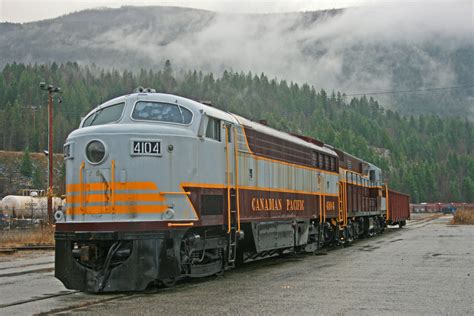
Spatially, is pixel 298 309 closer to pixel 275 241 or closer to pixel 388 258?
pixel 275 241

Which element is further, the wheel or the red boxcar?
the red boxcar

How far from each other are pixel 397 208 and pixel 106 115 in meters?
38.1

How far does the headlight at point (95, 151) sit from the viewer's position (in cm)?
1135

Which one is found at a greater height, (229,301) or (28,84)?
(28,84)

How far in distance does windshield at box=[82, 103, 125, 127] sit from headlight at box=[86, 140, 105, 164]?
0.79 meters

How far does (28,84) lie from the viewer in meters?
164

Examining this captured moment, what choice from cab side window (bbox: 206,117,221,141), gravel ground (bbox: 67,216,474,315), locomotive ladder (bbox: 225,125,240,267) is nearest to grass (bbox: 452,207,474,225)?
gravel ground (bbox: 67,216,474,315)

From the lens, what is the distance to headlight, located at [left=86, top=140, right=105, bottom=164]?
11352 mm

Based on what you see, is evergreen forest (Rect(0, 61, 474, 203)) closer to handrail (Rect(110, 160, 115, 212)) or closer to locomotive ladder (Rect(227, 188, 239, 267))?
locomotive ladder (Rect(227, 188, 239, 267))

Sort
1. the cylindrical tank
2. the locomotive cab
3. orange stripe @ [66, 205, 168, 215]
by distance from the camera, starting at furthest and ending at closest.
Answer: the cylindrical tank → orange stripe @ [66, 205, 168, 215] → the locomotive cab

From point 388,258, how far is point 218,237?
25.9 ft

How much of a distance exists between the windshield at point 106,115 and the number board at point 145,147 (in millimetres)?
981

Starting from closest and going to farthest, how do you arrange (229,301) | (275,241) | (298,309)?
(298,309) < (229,301) < (275,241)

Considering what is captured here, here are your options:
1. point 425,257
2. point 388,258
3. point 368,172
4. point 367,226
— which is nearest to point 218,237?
point 388,258
